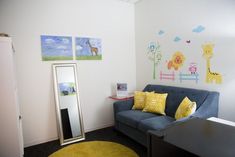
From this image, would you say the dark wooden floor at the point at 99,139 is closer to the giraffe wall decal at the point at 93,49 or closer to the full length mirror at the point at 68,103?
the full length mirror at the point at 68,103

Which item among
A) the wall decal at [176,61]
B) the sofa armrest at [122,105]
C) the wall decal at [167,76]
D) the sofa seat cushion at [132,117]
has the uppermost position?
the wall decal at [176,61]

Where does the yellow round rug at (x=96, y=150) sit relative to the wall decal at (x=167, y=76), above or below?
below

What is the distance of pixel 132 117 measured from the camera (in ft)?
9.46

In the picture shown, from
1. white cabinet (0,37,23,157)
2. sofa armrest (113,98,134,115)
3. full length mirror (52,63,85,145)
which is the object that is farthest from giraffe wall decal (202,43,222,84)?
white cabinet (0,37,23,157)

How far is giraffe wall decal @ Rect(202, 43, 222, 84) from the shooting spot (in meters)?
2.58

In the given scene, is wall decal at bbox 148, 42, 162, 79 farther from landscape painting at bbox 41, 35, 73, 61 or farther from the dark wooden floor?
landscape painting at bbox 41, 35, 73, 61

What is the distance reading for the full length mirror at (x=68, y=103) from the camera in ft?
10.3

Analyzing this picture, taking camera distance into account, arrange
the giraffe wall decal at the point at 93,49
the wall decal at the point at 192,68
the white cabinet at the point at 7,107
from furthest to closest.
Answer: the giraffe wall decal at the point at 93,49, the wall decal at the point at 192,68, the white cabinet at the point at 7,107

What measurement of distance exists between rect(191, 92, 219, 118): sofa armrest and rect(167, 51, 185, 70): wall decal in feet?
2.57

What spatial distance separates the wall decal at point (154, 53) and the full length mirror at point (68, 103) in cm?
164

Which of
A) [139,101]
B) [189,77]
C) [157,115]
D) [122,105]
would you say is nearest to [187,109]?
[157,115]

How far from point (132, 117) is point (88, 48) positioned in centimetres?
164

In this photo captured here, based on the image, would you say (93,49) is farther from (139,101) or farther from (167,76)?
(167,76)

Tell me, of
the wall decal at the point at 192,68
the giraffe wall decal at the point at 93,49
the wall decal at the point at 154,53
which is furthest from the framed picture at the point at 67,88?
the wall decal at the point at 192,68
